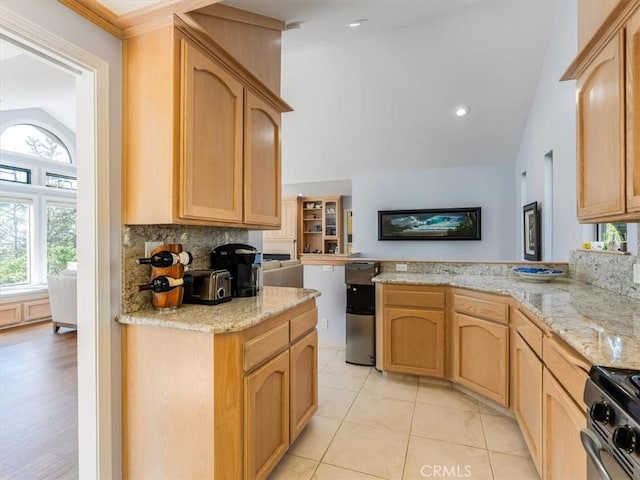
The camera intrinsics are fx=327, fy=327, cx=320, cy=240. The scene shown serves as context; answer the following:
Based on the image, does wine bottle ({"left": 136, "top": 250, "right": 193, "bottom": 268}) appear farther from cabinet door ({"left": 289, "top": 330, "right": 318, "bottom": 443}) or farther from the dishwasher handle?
the dishwasher handle

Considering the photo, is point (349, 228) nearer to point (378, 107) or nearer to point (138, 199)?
point (378, 107)

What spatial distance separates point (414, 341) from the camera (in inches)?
111

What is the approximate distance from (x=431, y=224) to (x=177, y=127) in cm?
514

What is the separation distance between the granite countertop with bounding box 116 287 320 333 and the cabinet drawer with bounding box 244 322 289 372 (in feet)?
0.31

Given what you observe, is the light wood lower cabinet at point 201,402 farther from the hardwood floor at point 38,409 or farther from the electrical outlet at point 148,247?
the hardwood floor at point 38,409

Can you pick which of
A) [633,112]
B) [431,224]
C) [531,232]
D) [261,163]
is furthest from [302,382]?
[431,224]

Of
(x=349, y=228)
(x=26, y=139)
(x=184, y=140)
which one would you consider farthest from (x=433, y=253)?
(x=26, y=139)

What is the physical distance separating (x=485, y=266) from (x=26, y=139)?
7100 millimetres

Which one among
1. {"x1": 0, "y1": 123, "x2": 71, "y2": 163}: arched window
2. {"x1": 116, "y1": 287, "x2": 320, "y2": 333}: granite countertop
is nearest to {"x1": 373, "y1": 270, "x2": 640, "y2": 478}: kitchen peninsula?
{"x1": 116, "y1": 287, "x2": 320, "y2": 333}: granite countertop

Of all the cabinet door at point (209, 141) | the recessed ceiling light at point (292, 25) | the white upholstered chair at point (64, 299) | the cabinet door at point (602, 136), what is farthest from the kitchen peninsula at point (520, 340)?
the white upholstered chair at point (64, 299)

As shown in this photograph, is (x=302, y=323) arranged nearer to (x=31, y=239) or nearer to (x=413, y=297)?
(x=413, y=297)

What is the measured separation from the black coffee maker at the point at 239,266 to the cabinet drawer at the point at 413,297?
126 centimetres

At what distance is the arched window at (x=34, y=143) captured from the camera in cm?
515

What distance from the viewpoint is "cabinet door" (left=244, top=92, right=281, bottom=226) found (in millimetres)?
1938
